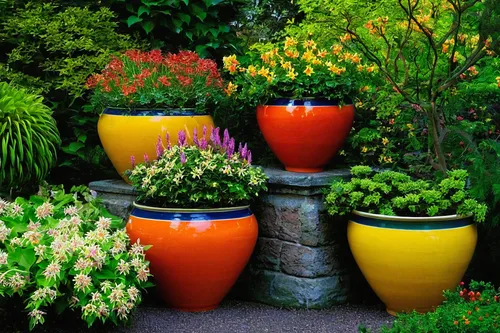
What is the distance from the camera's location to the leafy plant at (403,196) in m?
3.96

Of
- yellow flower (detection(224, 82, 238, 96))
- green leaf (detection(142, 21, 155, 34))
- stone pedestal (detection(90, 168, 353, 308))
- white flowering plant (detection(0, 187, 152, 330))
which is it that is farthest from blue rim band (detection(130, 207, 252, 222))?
green leaf (detection(142, 21, 155, 34))

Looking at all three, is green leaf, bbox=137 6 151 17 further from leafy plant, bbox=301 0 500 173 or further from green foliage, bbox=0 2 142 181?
leafy plant, bbox=301 0 500 173

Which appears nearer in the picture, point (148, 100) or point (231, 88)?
point (148, 100)

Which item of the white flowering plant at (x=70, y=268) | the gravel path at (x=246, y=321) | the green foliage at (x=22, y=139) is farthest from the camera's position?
the green foliage at (x=22, y=139)

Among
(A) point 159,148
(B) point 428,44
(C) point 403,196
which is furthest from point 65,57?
(C) point 403,196

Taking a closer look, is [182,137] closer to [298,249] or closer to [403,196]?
[298,249]

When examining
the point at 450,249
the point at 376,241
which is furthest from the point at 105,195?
the point at 450,249

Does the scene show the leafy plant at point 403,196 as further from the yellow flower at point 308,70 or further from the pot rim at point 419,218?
the yellow flower at point 308,70

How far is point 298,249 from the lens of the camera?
4301 millimetres

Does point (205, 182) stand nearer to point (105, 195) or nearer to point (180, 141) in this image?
point (180, 141)

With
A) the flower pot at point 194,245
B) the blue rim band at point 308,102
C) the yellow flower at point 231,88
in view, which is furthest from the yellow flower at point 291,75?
the flower pot at point 194,245

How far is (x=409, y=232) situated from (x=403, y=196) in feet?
0.82

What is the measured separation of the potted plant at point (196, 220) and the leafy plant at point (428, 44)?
3.38 ft

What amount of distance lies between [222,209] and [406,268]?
1.04 meters
